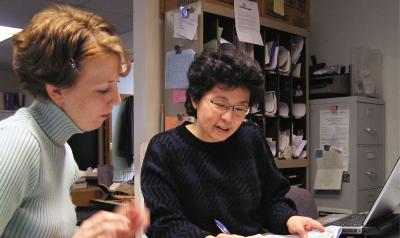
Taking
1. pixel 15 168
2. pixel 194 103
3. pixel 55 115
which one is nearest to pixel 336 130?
pixel 194 103

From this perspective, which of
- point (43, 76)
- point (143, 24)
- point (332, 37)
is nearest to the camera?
point (43, 76)

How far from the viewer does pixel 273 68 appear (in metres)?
3.13

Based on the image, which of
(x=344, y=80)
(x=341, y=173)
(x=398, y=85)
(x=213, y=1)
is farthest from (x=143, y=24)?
(x=398, y=85)

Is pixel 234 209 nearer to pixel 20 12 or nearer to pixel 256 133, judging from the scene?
pixel 256 133

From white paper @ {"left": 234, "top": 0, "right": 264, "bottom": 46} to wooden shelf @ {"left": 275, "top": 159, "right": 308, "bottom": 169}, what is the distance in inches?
35.0

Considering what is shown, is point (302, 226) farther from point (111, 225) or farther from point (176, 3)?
point (176, 3)

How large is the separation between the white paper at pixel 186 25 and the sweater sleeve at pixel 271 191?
1.22 m

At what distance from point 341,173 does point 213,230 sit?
6.95 feet

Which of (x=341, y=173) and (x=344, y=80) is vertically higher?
(x=344, y=80)

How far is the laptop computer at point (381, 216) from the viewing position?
1.17 m

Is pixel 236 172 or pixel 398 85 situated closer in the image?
pixel 236 172

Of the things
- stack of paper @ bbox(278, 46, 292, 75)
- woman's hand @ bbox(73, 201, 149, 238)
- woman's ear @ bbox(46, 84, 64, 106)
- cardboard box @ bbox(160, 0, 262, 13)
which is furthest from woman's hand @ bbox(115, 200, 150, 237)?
stack of paper @ bbox(278, 46, 292, 75)

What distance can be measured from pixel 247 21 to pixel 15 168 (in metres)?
2.29

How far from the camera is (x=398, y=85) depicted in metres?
3.33
